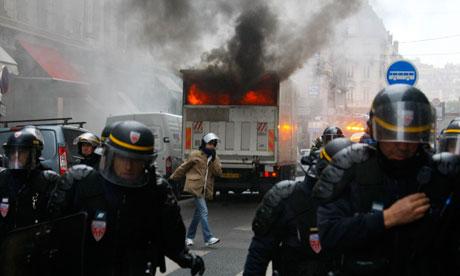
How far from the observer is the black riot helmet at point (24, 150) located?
459 centimetres

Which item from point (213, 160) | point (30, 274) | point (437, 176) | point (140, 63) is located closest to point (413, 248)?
point (437, 176)

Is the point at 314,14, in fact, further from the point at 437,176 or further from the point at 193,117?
the point at 437,176

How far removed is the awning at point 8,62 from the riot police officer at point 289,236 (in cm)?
1720

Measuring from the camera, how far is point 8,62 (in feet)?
65.2

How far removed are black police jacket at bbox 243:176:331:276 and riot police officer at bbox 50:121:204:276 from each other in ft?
1.75

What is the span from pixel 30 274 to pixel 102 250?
13.5 inches

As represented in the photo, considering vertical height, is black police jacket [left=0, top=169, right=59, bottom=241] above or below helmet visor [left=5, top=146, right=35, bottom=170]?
below

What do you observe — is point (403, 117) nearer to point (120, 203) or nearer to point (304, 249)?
point (304, 249)

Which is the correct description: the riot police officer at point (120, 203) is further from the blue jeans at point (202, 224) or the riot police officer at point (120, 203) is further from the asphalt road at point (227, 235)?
the blue jeans at point (202, 224)

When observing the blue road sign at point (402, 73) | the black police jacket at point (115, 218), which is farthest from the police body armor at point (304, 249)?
the blue road sign at point (402, 73)

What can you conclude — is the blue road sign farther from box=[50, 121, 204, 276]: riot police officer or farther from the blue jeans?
box=[50, 121, 204, 276]: riot police officer

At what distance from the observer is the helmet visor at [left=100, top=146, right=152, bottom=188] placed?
3.43m

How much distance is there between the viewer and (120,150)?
3.43 meters

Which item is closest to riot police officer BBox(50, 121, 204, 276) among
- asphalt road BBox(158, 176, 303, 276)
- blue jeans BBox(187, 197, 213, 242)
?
asphalt road BBox(158, 176, 303, 276)
